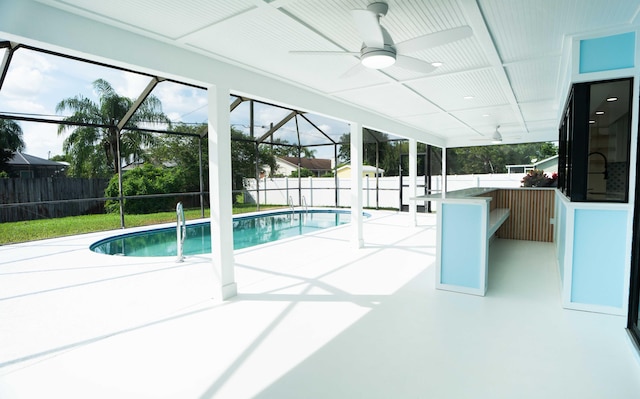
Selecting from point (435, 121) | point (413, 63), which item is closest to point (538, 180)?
point (435, 121)

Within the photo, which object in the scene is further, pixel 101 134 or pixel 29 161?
pixel 101 134

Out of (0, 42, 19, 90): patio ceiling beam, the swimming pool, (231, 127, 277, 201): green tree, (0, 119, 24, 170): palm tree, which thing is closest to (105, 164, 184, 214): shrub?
(231, 127, 277, 201): green tree

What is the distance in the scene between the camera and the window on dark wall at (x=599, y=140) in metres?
2.97

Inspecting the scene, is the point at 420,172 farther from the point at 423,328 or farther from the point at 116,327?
the point at 116,327

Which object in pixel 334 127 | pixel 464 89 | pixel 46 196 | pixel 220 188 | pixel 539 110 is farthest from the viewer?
pixel 334 127

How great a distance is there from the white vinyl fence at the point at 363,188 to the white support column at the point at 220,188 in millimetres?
8752

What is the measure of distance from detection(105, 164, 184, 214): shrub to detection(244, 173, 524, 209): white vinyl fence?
122 inches

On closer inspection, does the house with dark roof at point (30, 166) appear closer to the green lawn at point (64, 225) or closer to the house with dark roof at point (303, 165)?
the green lawn at point (64, 225)

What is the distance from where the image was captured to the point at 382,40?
7.84ft

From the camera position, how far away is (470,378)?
205 cm

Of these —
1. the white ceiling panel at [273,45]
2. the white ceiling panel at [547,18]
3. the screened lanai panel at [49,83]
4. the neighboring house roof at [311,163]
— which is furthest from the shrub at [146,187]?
the white ceiling panel at [547,18]

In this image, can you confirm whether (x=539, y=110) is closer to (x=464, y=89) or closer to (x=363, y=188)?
(x=464, y=89)

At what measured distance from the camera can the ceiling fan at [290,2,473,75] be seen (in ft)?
7.14

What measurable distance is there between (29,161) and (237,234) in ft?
29.0
